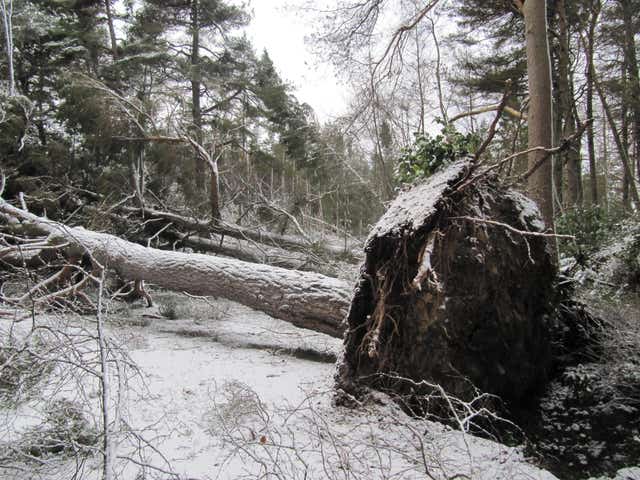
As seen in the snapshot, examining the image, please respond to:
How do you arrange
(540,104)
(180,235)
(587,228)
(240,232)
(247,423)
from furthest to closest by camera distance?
(180,235), (240,232), (587,228), (540,104), (247,423)

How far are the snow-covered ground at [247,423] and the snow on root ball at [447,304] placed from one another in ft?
1.27

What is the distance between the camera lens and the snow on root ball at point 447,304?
276cm

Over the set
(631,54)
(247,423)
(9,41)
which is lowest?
(247,423)

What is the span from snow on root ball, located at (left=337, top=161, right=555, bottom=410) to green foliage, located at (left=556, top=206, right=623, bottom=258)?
11.5ft

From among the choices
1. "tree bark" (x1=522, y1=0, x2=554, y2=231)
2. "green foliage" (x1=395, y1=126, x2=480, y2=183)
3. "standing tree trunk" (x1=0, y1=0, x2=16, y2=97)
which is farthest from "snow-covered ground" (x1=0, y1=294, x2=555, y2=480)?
"standing tree trunk" (x1=0, y1=0, x2=16, y2=97)

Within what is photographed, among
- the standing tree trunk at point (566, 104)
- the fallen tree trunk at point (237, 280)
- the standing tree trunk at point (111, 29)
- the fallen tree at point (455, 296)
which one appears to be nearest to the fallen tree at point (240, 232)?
the fallen tree trunk at point (237, 280)

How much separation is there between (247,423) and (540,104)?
15.3ft

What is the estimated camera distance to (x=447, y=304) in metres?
2.77

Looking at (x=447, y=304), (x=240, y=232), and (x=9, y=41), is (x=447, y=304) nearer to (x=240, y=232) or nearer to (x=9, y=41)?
(x=240, y=232)

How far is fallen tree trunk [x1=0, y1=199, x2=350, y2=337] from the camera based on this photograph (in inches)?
160

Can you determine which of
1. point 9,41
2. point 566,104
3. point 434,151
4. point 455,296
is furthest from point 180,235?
point 566,104

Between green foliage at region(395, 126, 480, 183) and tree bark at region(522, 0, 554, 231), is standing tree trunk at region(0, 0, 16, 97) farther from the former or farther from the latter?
tree bark at region(522, 0, 554, 231)

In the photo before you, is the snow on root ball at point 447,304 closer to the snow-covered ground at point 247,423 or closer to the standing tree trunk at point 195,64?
the snow-covered ground at point 247,423

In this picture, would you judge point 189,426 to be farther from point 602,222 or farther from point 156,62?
point 156,62
